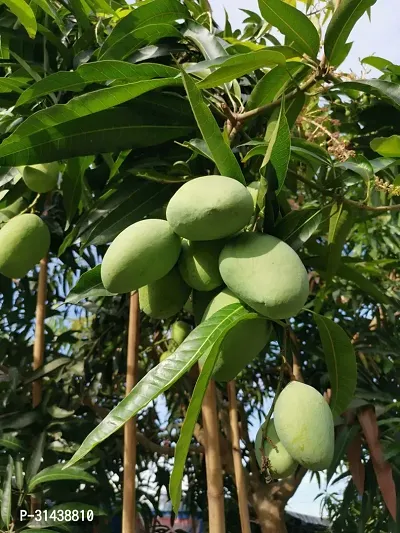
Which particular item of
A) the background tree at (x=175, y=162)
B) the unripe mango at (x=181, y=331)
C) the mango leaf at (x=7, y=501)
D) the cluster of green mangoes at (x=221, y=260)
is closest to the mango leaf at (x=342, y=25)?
the background tree at (x=175, y=162)

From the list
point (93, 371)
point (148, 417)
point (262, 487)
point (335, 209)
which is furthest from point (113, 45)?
point (148, 417)

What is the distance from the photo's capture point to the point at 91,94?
672mm

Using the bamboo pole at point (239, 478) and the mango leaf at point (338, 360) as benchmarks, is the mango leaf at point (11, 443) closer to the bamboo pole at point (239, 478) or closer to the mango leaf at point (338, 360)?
the bamboo pole at point (239, 478)

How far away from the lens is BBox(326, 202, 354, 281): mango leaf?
0.85m

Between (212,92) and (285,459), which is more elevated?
(212,92)

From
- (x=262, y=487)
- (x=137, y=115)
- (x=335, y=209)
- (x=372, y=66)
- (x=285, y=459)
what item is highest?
(x=372, y=66)

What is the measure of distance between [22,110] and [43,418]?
0.71 metres

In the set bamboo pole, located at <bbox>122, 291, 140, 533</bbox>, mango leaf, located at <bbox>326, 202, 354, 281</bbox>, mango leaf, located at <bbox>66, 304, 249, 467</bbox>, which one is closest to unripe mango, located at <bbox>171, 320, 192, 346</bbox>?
bamboo pole, located at <bbox>122, 291, 140, 533</bbox>

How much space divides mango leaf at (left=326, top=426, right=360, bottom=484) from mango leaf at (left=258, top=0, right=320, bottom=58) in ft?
3.01

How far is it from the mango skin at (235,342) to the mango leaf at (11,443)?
75 cm

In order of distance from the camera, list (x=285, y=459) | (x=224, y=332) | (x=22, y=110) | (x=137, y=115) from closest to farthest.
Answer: (x=224, y=332) < (x=285, y=459) < (x=137, y=115) < (x=22, y=110)

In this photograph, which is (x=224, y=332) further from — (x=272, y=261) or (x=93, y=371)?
(x=93, y=371)

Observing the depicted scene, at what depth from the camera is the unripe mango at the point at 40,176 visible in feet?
3.13

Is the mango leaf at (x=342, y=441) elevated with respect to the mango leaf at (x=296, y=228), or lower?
lower
